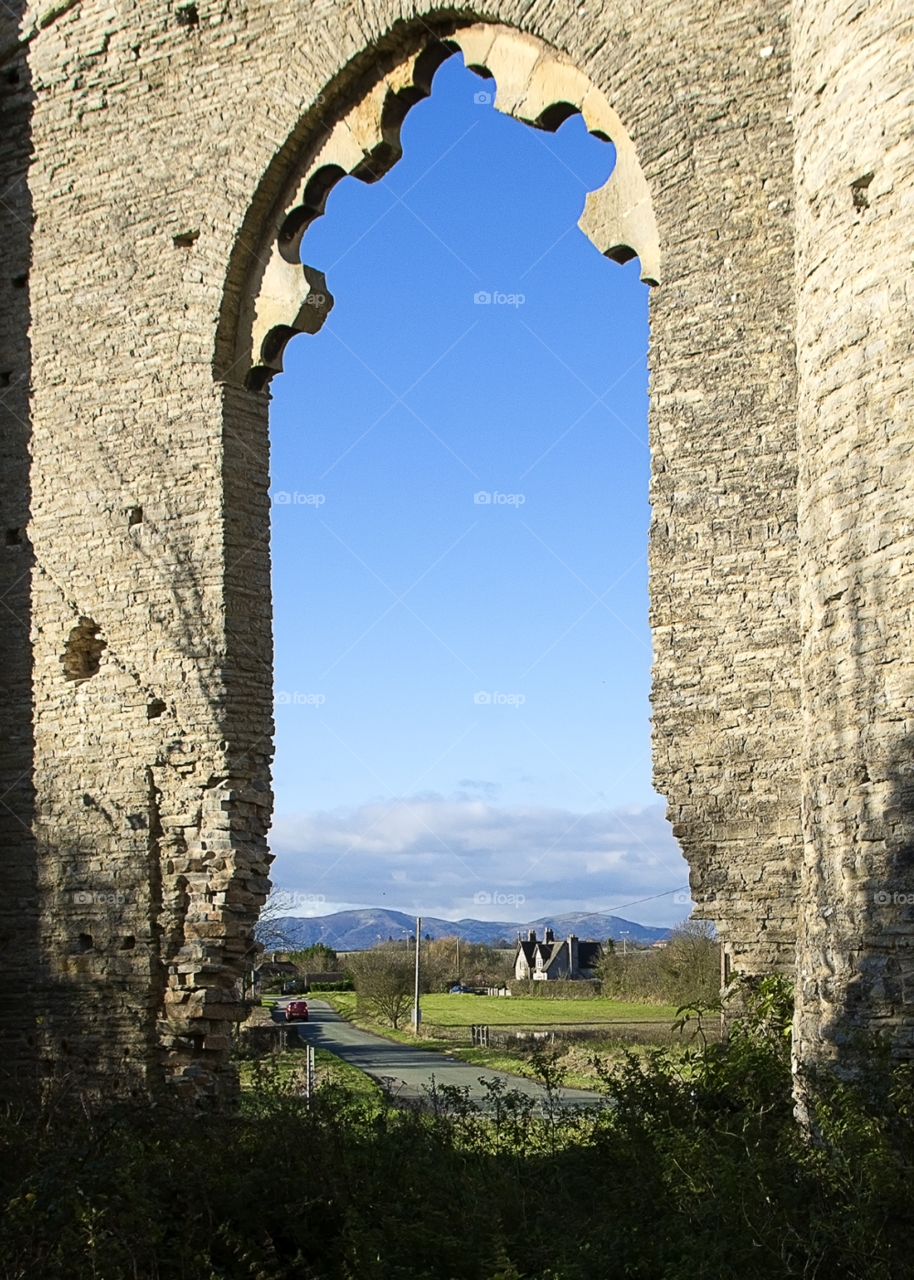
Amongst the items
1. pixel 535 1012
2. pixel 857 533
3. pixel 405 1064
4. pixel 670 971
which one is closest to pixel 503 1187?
pixel 857 533

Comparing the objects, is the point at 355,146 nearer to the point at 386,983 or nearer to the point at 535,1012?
the point at 386,983

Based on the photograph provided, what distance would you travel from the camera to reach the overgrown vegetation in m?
4.92

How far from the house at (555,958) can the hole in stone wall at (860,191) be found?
162 ft

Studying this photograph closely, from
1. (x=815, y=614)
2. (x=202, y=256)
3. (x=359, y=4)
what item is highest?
(x=359, y=4)

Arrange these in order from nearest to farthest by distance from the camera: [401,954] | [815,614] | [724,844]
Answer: [815,614], [724,844], [401,954]

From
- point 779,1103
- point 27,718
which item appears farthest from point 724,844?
point 27,718

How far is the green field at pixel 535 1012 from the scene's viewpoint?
25.6 m

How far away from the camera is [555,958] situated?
59125 millimetres

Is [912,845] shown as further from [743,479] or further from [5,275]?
[5,275]

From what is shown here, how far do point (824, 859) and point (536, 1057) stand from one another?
1.94 meters

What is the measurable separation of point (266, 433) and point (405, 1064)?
13074mm

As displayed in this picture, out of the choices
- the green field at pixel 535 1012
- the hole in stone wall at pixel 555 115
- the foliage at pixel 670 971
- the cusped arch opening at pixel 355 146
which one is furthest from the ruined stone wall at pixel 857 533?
the green field at pixel 535 1012

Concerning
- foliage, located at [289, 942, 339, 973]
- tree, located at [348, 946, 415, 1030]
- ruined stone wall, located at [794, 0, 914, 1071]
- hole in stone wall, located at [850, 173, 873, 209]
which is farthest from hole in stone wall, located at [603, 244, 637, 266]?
foliage, located at [289, 942, 339, 973]

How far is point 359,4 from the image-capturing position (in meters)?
10.1
